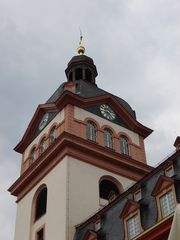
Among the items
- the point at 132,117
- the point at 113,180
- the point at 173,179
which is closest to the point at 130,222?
the point at 173,179

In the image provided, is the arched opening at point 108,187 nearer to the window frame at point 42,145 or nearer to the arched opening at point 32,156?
the window frame at point 42,145

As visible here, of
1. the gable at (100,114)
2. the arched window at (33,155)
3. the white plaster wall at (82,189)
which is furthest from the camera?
the arched window at (33,155)

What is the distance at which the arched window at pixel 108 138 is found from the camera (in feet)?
126

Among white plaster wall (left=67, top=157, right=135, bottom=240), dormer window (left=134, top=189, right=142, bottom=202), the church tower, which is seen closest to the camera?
dormer window (left=134, top=189, right=142, bottom=202)

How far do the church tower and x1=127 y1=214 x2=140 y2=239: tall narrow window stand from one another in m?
6.51

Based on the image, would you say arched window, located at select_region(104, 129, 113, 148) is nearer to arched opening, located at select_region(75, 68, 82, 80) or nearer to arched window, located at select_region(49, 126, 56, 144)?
arched window, located at select_region(49, 126, 56, 144)

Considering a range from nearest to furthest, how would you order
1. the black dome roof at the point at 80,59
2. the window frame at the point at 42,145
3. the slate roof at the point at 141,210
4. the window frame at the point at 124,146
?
the slate roof at the point at 141,210 < the window frame at the point at 124,146 < the window frame at the point at 42,145 < the black dome roof at the point at 80,59

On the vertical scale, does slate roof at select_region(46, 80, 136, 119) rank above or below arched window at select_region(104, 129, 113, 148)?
above

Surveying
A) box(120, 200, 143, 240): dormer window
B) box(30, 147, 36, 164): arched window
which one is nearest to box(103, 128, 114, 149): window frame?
box(30, 147, 36, 164): arched window

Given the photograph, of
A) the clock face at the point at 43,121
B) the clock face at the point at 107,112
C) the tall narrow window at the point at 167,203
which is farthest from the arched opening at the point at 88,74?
the tall narrow window at the point at 167,203

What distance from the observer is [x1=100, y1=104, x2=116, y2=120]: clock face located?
40469 millimetres

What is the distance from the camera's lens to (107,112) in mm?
40969

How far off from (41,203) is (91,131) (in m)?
7.25

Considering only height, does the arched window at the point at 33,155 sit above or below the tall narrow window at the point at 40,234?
above
